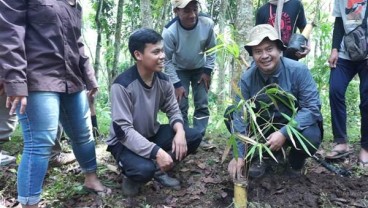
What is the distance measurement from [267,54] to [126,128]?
136 centimetres

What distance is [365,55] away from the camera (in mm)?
3676

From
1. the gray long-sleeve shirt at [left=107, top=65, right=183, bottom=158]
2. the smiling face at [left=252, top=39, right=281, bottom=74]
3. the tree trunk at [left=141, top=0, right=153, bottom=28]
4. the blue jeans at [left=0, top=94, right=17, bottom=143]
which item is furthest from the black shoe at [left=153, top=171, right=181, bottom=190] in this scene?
the tree trunk at [left=141, top=0, right=153, bottom=28]

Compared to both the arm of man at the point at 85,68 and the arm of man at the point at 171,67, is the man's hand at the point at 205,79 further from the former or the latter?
the arm of man at the point at 85,68

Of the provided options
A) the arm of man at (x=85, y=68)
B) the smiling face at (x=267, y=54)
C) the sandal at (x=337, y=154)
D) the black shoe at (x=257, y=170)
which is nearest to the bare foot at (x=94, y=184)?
the arm of man at (x=85, y=68)

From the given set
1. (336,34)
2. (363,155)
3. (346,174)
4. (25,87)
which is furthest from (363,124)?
(25,87)

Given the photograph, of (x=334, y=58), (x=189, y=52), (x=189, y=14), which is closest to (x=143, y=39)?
(x=189, y=14)

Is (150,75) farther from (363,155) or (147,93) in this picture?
(363,155)

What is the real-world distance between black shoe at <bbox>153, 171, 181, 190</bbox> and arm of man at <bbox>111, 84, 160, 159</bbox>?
43 centimetres

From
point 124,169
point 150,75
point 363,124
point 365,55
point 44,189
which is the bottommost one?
point 44,189

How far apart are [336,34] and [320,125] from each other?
1188 mm

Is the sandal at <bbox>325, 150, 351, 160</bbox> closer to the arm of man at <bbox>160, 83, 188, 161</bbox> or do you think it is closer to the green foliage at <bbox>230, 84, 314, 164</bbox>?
the green foliage at <bbox>230, 84, 314, 164</bbox>

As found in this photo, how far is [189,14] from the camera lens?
4.23 m

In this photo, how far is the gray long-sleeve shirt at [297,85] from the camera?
3.19 meters

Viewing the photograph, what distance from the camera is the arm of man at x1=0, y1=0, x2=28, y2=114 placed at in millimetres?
2414
